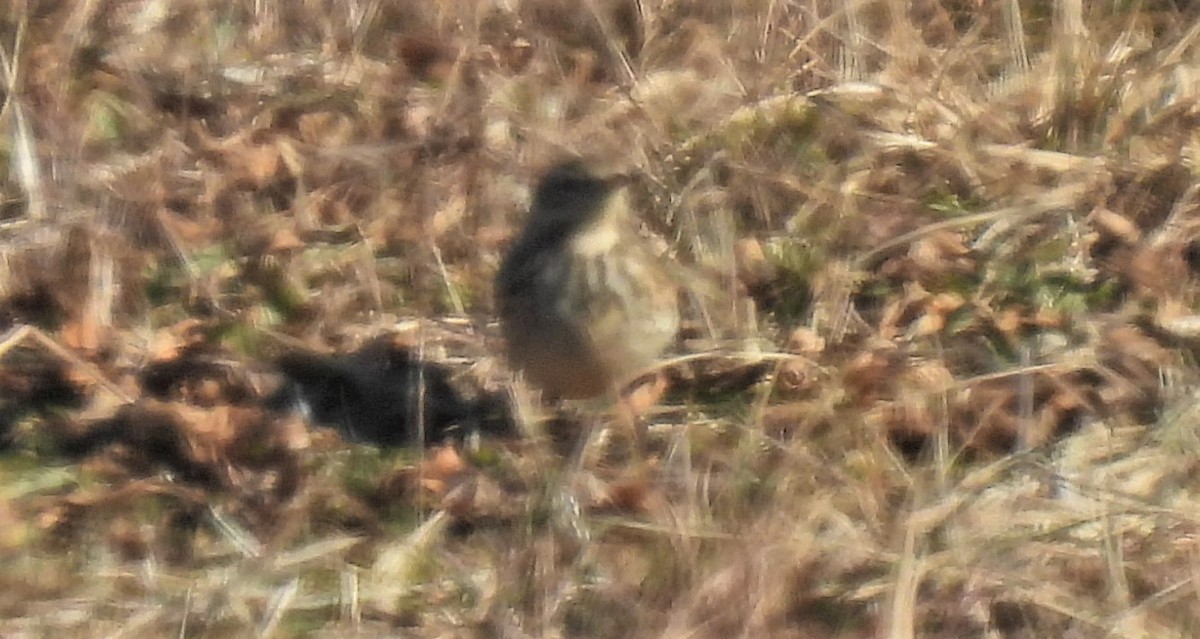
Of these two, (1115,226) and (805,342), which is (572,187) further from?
(1115,226)

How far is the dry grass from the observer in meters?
3.97

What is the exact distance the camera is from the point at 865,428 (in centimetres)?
438

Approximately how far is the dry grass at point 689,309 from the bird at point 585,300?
16cm

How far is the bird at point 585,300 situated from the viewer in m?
4.38

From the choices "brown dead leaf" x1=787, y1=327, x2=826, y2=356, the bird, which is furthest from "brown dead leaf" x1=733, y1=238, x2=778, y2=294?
the bird

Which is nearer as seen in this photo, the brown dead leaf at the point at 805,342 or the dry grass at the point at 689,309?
A: the dry grass at the point at 689,309

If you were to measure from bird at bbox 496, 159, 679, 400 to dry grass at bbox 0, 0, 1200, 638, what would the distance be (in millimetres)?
163

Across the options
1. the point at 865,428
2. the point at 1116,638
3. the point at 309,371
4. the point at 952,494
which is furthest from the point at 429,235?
the point at 1116,638

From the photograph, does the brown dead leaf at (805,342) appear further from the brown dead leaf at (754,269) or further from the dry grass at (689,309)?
the brown dead leaf at (754,269)

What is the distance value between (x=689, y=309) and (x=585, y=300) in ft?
2.17

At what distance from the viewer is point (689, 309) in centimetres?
498

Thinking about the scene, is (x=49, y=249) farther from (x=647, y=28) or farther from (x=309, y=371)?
(x=647, y=28)

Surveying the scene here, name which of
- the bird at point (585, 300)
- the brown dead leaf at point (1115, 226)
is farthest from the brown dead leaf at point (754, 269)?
the brown dead leaf at point (1115, 226)

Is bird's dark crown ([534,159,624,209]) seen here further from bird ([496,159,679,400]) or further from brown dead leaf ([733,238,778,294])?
brown dead leaf ([733,238,778,294])
